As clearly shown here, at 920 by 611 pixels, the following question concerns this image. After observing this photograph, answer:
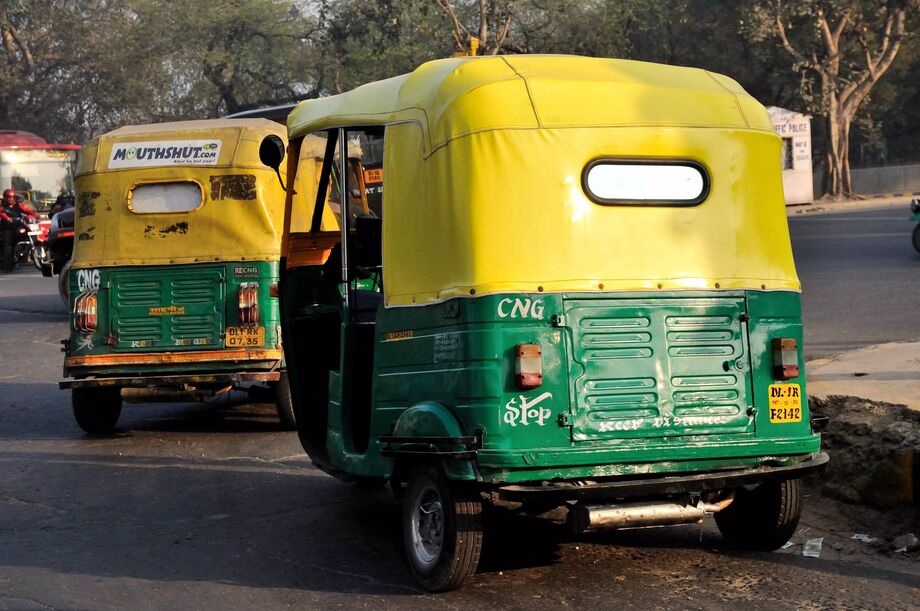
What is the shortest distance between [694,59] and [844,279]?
119 ft

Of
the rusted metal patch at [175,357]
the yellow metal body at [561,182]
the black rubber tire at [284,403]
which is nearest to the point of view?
the yellow metal body at [561,182]

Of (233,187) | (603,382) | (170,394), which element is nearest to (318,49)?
(233,187)

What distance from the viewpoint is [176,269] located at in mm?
10297

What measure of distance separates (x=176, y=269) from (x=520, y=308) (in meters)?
5.45

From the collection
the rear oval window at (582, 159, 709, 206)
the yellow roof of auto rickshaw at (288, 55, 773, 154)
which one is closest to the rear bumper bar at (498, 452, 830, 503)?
the rear oval window at (582, 159, 709, 206)

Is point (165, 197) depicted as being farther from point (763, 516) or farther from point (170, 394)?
point (763, 516)

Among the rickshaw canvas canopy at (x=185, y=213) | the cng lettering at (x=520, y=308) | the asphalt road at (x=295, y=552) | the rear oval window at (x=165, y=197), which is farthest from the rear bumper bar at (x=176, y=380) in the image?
the cng lettering at (x=520, y=308)

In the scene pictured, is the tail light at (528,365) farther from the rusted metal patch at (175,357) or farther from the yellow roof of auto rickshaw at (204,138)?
the yellow roof of auto rickshaw at (204,138)

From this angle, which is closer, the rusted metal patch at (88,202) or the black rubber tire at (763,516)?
the black rubber tire at (763,516)

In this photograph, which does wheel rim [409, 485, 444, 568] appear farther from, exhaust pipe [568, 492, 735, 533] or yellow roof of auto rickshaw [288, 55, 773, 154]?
yellow roof of auto rickshaw [288, 55, 773, 154]

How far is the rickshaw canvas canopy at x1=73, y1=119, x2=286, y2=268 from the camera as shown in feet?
33.8

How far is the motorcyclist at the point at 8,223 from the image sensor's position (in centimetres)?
3045

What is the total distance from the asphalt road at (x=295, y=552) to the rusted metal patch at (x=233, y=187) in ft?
6.95

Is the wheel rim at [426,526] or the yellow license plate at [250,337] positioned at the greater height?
the yellow license plate at [250,337]
